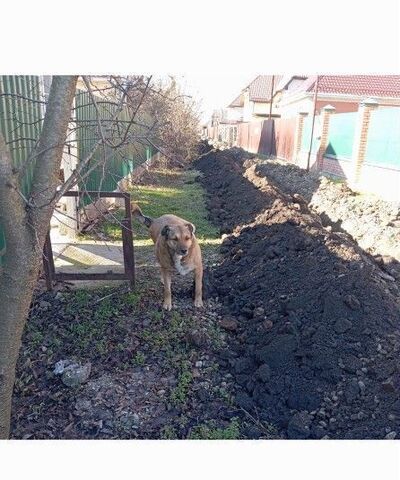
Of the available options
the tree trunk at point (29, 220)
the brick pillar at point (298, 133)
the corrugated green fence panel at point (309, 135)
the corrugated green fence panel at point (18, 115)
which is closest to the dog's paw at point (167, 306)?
the corrugated green fence panel at point (18, 115)

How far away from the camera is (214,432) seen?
3027mm

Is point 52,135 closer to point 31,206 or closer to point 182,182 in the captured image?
point 31,206

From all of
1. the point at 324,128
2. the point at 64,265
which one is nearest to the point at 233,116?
the point at 324,128

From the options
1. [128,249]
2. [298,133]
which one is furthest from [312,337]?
[298,133]

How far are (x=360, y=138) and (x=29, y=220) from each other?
12592mm

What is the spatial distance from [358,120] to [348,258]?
965 centimetres

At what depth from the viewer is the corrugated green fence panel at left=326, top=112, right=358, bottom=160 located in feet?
46.2

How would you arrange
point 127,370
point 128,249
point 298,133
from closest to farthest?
point 127,370
point 128,249
point 298,133

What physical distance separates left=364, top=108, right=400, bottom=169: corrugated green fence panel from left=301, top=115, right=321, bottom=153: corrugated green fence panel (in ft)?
14.7

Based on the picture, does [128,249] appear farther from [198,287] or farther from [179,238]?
[198,287]

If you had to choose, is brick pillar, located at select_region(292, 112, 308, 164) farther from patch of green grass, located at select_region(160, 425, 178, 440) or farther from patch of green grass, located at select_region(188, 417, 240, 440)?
patch of green grass, located at select_region(160, 425, 178, 440)

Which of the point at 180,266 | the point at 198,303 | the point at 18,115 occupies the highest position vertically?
the point at 18,115

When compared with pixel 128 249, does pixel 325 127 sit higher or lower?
higher

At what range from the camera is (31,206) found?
90.5 inches
